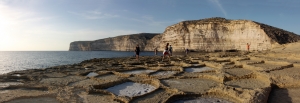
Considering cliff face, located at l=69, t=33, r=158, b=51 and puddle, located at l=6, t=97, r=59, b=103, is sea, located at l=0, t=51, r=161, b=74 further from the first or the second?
cliff face, located at l=69, t=33, r=158, b=51

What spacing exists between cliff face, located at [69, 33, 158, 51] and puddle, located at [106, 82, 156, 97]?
118425 millimetres

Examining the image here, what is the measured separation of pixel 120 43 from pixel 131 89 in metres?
144

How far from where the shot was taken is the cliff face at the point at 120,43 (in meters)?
134

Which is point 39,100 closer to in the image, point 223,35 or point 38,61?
point 38,61

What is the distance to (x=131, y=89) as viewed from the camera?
24.2 ft

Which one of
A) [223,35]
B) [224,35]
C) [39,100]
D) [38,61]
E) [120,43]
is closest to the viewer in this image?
[39,100]

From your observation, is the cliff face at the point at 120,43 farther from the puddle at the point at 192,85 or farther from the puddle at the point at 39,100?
the puddle at the point at 39,100

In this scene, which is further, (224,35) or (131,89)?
(224,35)

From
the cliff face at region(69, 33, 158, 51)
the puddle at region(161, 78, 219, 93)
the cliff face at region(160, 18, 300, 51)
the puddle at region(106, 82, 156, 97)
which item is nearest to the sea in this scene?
the cliff face at region(160, 18, 300, 51)

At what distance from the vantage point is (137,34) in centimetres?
14488

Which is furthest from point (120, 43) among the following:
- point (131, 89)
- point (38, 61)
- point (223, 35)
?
point (131, 89)

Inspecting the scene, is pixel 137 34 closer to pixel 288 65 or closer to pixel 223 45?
pixel 223 45

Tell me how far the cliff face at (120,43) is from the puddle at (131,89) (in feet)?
389

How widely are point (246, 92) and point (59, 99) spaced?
547 cm
